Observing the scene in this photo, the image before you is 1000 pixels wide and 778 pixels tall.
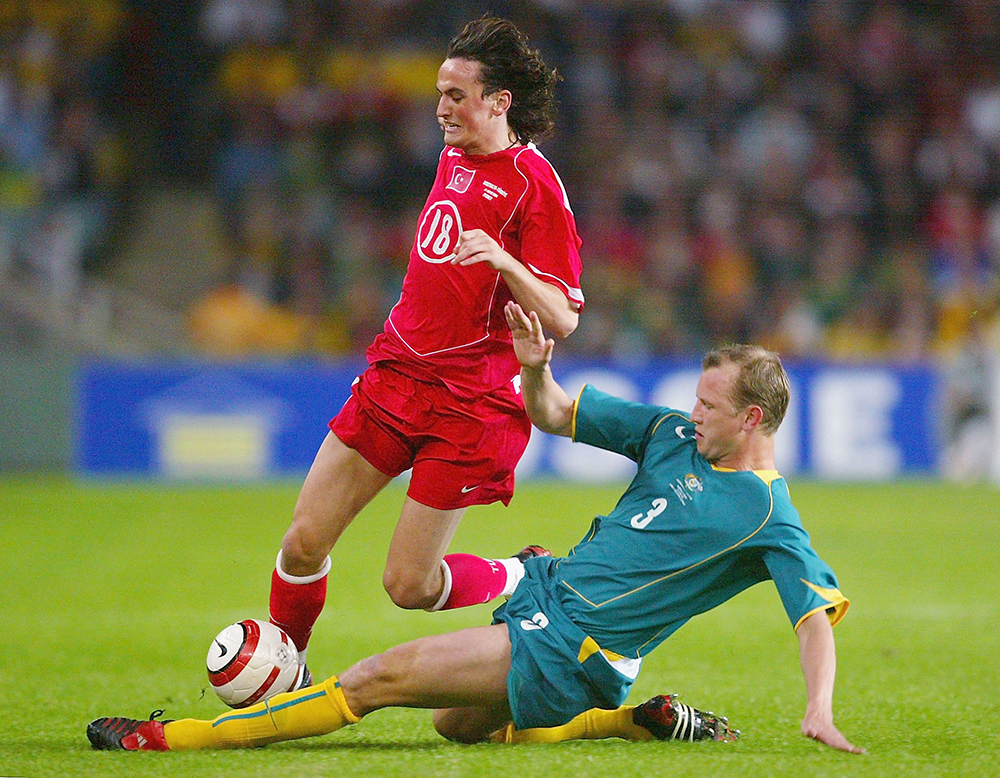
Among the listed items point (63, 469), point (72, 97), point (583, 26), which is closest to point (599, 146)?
point (583, 26)

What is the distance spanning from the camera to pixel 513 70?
425 centimetres

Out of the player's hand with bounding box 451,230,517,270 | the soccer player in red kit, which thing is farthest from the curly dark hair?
the player's hand with bounding box 451,230,517,270

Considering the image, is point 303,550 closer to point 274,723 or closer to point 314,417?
point 274,723

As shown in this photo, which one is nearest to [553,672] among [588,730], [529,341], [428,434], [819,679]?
[588,730]

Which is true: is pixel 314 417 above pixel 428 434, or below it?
above

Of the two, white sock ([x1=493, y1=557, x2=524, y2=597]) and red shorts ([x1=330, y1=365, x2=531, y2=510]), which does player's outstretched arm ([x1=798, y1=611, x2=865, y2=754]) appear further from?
white sock ([x1=493, y1=557, x2=524, y2=597])

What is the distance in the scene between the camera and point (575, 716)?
12.1ft

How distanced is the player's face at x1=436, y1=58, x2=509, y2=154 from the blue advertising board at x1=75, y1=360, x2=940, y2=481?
849cm

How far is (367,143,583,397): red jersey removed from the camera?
421cm

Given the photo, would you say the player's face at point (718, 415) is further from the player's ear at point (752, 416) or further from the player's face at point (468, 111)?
the player's face at point (468, 111)

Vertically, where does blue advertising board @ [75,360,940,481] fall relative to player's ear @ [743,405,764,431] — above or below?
above

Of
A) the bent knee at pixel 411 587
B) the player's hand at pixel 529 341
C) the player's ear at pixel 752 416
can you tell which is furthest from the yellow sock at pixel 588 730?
the player's hand at pixel 529 341

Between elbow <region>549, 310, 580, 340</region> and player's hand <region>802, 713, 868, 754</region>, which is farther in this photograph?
elbow <region>549, 310, 580, 340</region>

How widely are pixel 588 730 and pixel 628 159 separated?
12.9 meters
